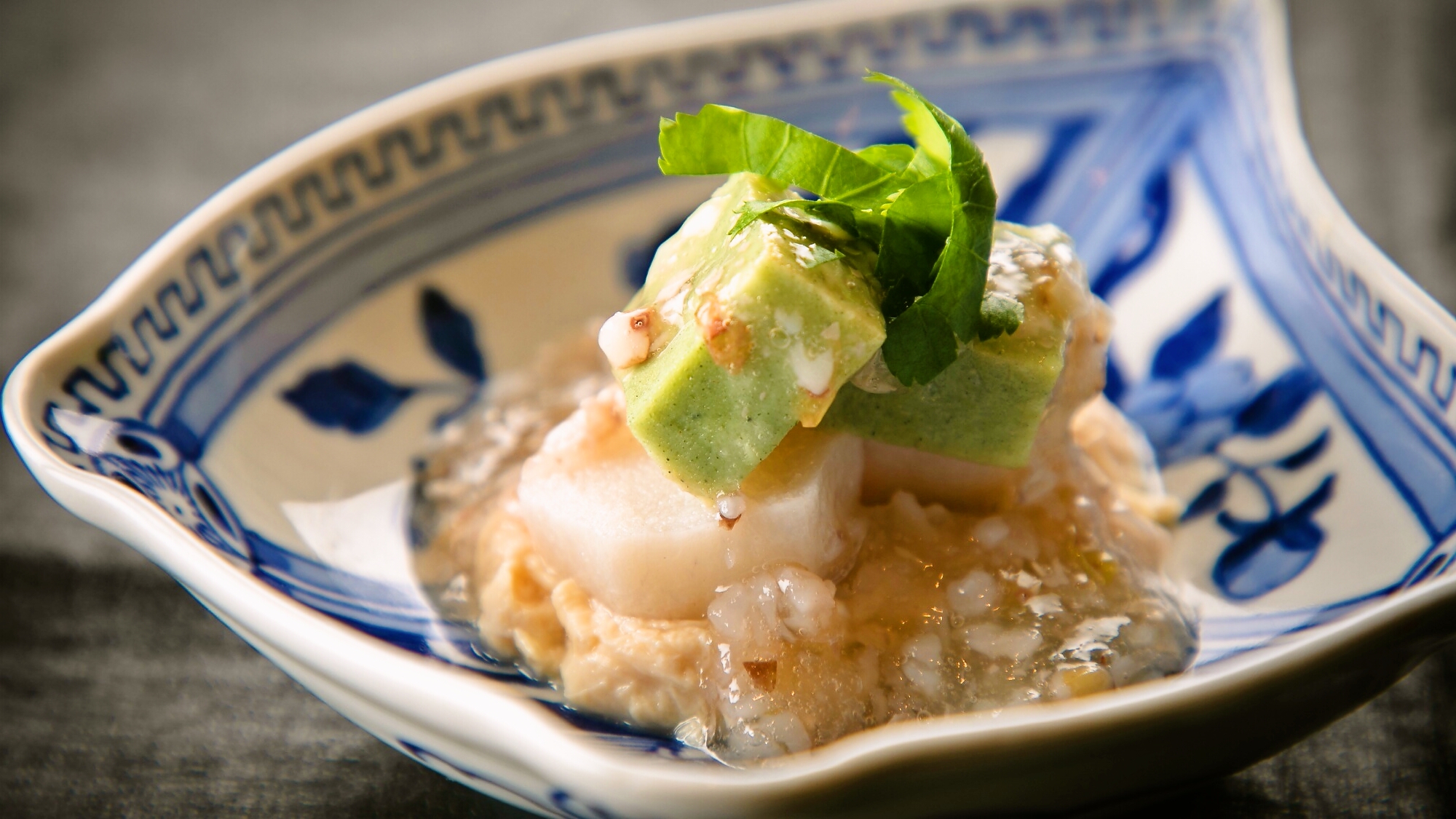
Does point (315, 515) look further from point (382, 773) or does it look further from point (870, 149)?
point (870, 149)

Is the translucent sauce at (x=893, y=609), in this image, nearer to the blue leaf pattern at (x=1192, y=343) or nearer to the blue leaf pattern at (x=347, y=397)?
the blue leaf pattern at (x=347, y=397)

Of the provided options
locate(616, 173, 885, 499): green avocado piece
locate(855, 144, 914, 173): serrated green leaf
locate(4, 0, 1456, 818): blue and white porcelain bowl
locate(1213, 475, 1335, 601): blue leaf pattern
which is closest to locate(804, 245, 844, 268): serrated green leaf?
locate(616, 173, 885, 499): green avocado piece

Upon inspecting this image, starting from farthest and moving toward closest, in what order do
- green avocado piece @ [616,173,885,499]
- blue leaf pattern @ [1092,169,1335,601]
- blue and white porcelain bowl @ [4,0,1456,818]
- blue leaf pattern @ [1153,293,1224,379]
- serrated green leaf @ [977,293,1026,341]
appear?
blue leaf pattern @ [1153,293,1224,379], blue leaf pattern @ [1092,169,1335,601], serrated green leaf @ [977,293,1026,341], green avocado piece @ [616,173,885,499], blue and white porcelain bowl @ [4,0,1456,818]

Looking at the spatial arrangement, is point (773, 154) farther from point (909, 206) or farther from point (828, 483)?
point (828, 483)

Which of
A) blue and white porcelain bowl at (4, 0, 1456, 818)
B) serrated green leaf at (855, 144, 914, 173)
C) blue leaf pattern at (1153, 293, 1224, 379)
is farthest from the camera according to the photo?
blue leaf pattern at (1153, 293, 1224, 379)

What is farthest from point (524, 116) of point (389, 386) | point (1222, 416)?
point (1222, 416)

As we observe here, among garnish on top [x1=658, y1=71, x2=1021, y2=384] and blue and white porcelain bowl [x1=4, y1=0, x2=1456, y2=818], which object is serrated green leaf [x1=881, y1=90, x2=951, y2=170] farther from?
blue and white porcelain bowl [x1=4, y1=0, x2=1456, y2=818]
